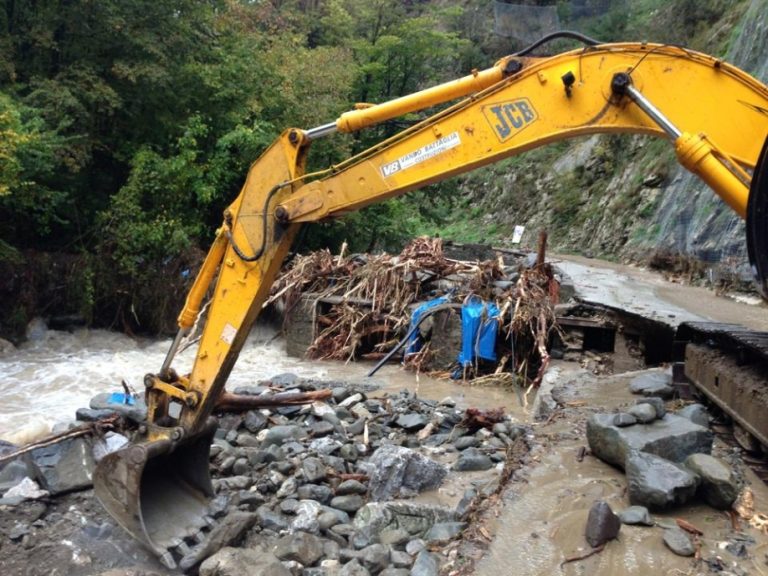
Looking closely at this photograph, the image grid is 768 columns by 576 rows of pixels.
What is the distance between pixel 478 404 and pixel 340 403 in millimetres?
1910

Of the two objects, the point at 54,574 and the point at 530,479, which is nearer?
the point at 54,574

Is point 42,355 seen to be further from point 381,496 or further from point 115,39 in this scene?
point 381,496

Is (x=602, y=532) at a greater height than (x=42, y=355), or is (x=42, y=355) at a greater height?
(x=602, y=532)

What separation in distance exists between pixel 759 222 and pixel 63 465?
200 inches

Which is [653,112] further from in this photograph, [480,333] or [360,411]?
[480,333]

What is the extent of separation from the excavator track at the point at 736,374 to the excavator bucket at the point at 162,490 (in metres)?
3.64

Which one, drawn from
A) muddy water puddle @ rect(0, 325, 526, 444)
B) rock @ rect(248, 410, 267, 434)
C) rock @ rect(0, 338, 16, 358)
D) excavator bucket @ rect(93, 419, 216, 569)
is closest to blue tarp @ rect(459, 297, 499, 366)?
muddy water puddle @ rect(0, 325, 526, 444)

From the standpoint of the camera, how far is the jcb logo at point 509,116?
4.16m

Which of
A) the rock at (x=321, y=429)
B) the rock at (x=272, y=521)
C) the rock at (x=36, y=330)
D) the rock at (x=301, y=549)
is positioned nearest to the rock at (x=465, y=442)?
the rock at (x=321, y=429)

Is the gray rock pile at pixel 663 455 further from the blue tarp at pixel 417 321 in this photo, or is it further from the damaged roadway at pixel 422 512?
the blue tarp at pixel 417 321

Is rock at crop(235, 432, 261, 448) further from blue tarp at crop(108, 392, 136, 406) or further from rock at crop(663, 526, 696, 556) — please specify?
rock at crop(663, 526, 696, 556)

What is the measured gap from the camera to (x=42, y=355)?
12.2 metres

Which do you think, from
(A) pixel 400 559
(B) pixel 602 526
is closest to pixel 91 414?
(A) pixel 400 559

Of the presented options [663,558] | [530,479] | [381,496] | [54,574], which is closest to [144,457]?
[54,574]
